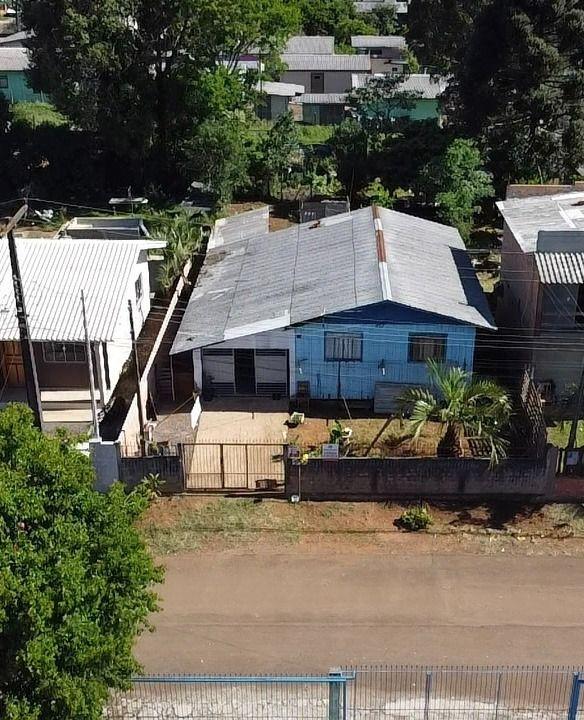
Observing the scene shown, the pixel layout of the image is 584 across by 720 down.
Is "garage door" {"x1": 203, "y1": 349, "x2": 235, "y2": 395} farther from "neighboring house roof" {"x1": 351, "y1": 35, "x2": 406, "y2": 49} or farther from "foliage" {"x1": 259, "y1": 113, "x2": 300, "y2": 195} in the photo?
"neighboring house roof" {"x1": 351, "y1": 35, "x2": 406, "y2": 49}

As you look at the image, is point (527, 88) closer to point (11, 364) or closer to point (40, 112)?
point (11, 364)

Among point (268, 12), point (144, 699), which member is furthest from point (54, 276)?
point (268, 12)

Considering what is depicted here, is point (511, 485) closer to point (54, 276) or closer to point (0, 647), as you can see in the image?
point (0, 647)

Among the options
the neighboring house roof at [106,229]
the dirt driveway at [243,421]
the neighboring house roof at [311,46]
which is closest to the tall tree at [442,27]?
the neighboring house roof at [311,46]

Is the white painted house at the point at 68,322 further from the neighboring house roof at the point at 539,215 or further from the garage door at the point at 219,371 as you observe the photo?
the neighboring house roof at the point at 539,215

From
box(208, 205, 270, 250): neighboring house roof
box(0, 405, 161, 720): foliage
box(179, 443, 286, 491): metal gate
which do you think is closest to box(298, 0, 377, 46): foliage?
box(208, 205, 270, 250): neighboring house roof

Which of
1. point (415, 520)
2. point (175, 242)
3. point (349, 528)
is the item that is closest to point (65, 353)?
point (349, 528)
